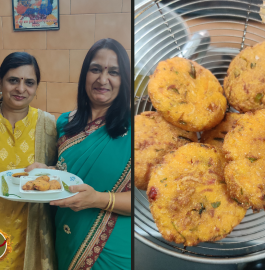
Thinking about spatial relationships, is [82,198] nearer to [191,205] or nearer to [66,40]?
[191,205]

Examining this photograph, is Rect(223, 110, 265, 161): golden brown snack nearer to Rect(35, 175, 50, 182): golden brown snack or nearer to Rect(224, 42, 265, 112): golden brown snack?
Rect(224, 42, 265, 112): golden brown snack

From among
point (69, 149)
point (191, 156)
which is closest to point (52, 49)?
point (69, 149)

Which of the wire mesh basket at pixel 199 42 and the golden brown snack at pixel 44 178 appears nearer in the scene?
the golden brown snack at pixel 44 178

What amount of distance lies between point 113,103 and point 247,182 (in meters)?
0.33

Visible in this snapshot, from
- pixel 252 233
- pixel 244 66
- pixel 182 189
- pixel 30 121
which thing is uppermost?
pixel 244 66

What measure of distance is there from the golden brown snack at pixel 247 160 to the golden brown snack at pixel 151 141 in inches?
4.9

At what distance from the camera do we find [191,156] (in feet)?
1.63

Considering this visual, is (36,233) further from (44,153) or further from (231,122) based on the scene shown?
A: (231,122)

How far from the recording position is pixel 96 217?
49 cm

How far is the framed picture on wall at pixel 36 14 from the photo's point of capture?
1.57ft

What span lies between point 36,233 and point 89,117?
295 millimetres

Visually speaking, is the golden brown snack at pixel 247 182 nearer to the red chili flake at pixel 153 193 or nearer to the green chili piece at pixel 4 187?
the red chili flake at pixel 153 193

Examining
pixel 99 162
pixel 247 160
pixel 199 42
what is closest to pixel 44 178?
pixel 99 162

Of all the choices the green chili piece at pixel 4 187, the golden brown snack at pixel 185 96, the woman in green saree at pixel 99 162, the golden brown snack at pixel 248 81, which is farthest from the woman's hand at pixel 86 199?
the golden brown snack at pixel 248 81
